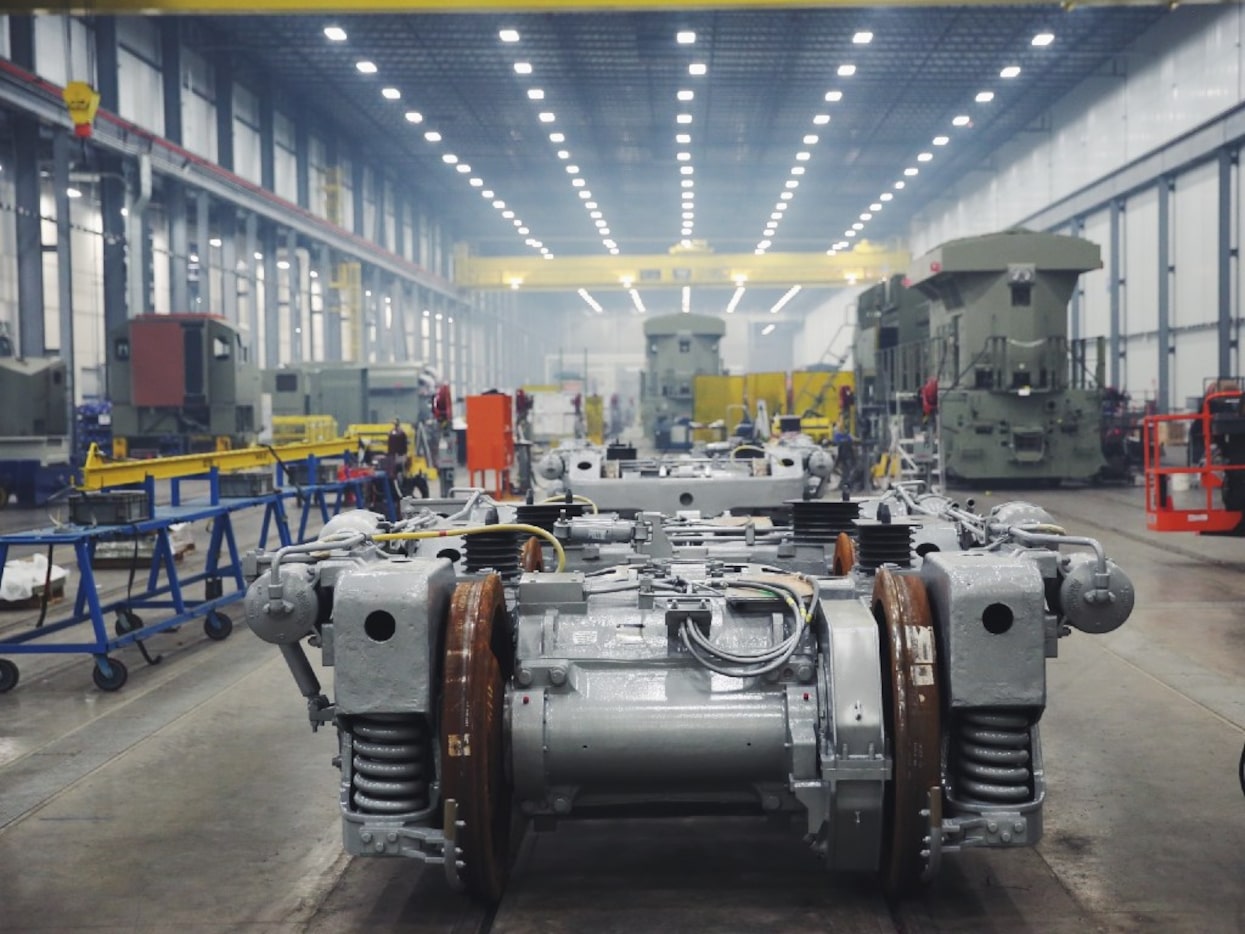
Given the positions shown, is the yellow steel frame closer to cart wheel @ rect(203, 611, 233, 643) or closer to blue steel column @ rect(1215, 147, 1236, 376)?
cart wheel @ rect(203, 611, 233, 643)

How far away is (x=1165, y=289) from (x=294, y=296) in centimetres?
1935

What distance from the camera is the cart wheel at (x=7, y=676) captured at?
23.7ft

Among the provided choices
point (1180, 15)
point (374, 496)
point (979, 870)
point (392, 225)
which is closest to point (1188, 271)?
point (1180, 15)

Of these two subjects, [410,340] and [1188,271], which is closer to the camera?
[1188,271]

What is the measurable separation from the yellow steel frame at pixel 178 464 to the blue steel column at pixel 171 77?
14.1m

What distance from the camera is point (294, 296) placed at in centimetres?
3109

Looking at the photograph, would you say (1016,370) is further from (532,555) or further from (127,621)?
(532,555)

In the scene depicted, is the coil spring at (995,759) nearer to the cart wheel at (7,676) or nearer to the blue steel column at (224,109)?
the cart wheel at (7,676)

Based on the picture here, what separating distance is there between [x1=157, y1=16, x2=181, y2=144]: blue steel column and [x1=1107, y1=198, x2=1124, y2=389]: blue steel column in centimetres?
1875

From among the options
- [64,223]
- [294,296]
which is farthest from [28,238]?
[294,296]

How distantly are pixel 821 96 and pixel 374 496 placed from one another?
1842 cm

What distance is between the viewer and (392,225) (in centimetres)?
4075

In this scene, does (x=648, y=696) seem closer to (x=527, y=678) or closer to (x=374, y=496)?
(x=527, y=678)

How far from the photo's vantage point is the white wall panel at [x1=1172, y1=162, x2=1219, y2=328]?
892 inches
